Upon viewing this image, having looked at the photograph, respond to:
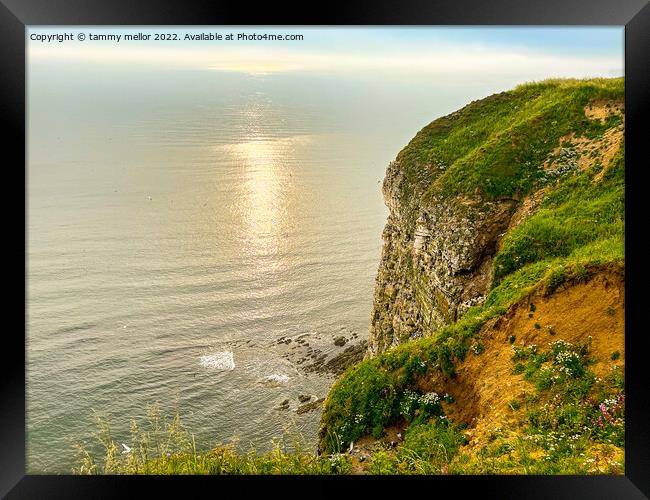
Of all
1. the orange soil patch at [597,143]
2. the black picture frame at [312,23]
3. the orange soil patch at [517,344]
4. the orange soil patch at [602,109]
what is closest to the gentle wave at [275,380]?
the orange soil patch at [597,143]

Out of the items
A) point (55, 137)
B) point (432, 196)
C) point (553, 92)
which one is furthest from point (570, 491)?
point (55, 137)

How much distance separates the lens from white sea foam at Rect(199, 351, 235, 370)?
32.8 metres

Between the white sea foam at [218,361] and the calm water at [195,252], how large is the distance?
0.16 metres

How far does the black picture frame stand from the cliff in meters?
0.35

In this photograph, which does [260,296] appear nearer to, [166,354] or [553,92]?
[166,354]

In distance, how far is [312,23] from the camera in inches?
248

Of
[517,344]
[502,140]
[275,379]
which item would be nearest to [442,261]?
[502,140]

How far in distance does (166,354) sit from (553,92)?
2573cm

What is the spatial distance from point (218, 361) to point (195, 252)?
14.4 m

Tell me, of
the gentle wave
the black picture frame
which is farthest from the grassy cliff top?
the gentle wave

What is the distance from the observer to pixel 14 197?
6465 mm

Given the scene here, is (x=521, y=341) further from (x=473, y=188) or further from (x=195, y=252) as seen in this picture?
(x=195, y=252)

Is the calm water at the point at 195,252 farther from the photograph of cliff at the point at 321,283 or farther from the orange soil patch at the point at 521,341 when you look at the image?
the orange soil patch at the point at 521,341

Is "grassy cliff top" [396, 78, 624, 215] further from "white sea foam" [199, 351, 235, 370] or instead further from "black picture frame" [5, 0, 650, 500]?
"white sea foam" [199, 351, 235, 370]
